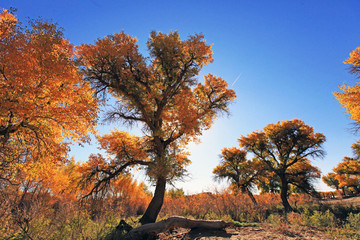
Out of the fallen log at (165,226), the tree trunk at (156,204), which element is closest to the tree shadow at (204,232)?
the fallen log at (165,226)

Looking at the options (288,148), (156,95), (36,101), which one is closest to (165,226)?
(156,95)

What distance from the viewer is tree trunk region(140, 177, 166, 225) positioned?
9430 millimetres

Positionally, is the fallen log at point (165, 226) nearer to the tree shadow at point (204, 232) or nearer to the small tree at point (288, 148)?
the tree shadow at point (204, 232)

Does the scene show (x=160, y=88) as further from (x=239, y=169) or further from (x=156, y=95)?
(x=239, y=169)

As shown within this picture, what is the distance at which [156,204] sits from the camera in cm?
986

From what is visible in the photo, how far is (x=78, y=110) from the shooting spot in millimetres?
10055

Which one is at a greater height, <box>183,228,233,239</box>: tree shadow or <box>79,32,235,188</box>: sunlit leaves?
<box>79,32,235,188</box>: sunlit leaves

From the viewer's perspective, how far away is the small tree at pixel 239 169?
908 inches

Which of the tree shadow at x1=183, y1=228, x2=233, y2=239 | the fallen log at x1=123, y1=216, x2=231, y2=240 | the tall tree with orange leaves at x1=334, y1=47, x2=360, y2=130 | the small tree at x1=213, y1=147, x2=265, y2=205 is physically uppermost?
the tall tree with orange leaves at x1=334, y1=47, x2=360, y2=130

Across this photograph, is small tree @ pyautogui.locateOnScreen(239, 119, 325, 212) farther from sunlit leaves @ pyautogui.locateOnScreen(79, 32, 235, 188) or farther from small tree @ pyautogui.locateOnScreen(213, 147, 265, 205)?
sunlit leaves @ pyautogui.locateOnScreen(79, 32, 235, 188)

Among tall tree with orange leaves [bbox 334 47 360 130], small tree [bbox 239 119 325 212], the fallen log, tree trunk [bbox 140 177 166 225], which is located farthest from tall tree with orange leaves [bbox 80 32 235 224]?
small tree [bbox 239 119 325 212]

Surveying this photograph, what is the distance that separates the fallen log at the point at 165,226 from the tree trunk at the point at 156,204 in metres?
2.70

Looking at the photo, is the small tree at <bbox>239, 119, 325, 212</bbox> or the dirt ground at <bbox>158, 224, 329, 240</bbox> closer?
the dirt ground at <bbox>158, 224, 329, 240</bbox>

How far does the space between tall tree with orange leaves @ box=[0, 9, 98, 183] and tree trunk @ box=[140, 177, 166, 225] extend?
5735 mm
